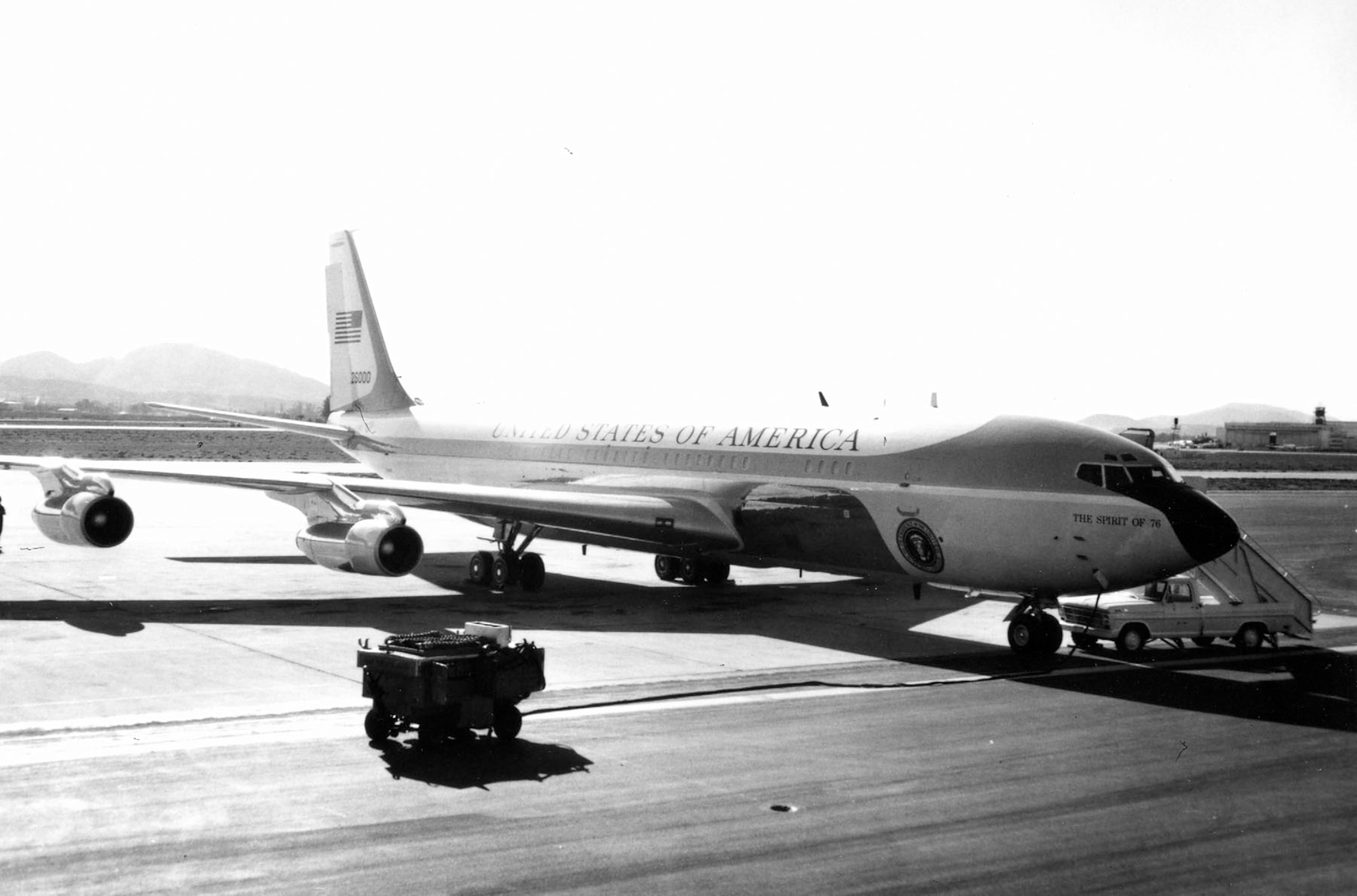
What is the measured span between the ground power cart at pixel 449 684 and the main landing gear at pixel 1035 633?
954cm

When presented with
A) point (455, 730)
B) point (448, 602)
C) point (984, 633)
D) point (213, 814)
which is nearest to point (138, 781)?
point (213, 814)

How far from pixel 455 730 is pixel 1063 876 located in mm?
6474

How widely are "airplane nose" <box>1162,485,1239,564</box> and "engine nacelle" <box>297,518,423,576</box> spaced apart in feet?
38.4

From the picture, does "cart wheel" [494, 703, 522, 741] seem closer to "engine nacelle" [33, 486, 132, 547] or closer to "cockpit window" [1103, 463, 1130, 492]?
"cockpit window" [1103, 463, 1130, 492]

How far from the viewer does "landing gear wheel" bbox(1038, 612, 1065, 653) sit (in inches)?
799

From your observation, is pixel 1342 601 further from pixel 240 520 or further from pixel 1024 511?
pixel 240 520

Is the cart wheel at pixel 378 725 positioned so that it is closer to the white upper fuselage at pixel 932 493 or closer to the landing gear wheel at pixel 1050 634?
the white upper fuselage at pixel 932 493

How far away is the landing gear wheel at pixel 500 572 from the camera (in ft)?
87.5

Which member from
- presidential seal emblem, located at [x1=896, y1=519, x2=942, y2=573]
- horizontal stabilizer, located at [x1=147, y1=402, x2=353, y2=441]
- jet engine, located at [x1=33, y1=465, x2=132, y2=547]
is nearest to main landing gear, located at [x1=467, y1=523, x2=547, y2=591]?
horizontal stabilizer, located at [x1=147, y1=402, x2=353, y2=441]

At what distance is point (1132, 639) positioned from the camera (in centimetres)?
2100

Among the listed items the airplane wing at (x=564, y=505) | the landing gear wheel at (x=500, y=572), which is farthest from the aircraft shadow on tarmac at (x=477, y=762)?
the landing gear wheel at (x=500, y=572)

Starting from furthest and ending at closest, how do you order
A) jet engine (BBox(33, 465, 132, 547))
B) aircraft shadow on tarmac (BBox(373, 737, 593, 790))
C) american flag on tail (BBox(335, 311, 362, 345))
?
american flag on tail (BBox(335, 311, 362, 345)) → jet engine (BBox(33, 465, 132, 547)) → aircraft shadow on tarmac (BBox(373, 737, 593, 790))

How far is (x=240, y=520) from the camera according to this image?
A: 41562mm

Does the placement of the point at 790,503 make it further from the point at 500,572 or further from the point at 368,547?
the point at 368,547
